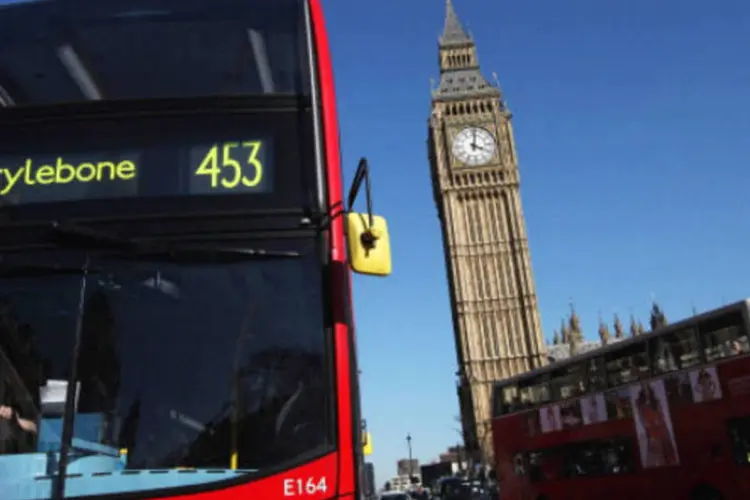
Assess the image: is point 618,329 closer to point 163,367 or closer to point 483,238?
point 483,238

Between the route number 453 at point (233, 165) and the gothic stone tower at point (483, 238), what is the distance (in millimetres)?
53386

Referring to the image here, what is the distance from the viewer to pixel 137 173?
3525 mm

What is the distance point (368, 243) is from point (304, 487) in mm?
1177

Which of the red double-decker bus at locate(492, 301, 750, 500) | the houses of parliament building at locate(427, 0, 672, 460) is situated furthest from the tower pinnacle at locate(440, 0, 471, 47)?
the red double-decker bus at locate(492, 301, 750, 500)

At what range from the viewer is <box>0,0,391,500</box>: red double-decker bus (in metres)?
2.98

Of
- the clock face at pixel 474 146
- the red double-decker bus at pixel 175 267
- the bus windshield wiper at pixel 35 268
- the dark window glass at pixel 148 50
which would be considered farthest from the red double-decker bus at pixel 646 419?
the clock face at pixel 474 146

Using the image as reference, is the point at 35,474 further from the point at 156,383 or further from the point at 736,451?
the point at 736,451

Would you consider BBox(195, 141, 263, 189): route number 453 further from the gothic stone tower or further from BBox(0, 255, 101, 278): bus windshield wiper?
the gothic stone tower

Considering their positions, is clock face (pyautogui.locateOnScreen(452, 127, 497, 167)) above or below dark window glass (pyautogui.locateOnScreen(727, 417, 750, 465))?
above

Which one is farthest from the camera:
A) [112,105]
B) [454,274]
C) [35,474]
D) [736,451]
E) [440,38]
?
[440,38]

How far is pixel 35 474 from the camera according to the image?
113 inches

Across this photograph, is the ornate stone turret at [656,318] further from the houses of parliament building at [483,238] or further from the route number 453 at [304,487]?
the route number 453 at [304,487]

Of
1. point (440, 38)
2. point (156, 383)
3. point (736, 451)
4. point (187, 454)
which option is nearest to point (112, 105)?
point (156, 383)

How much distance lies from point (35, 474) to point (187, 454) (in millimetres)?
575
